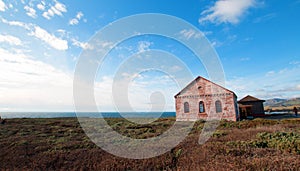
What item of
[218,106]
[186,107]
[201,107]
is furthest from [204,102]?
[186,107]

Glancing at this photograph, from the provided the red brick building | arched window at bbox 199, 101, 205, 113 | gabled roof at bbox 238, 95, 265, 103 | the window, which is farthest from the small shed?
arched window at bbox 199, 101, 205, 113

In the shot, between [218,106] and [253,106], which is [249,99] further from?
[218,106]

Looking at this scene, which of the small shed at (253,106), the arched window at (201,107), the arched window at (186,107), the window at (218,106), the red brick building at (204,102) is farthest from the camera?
the small shed at (253,106)

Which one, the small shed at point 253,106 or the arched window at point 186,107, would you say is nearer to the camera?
Answer: the arched window at point 186,107

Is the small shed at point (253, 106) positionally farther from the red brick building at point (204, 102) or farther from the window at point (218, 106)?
the window at point (218, 106)

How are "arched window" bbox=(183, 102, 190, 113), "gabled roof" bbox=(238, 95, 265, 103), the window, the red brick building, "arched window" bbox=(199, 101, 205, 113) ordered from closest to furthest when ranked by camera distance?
the red brick building < the window < "arched window" bbox=(199, 101, 205, 113) < "arched window" bbox=(183, 102, 190, 113) < "gabled roof" bbox=(238, 95, 265, 103)

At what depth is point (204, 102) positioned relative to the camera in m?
25.5

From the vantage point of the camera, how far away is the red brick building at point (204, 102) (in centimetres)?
2419

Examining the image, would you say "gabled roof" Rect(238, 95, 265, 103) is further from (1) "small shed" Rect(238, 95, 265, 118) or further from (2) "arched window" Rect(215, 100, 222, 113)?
(2) "arched window" Rect(215, 100, 222, 113)

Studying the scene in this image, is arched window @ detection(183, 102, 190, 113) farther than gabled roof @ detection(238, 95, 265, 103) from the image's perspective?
No

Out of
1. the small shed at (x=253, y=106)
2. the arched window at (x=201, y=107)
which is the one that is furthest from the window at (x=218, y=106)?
the small shed at (x=253, y=106)

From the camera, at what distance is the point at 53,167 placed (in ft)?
22.8

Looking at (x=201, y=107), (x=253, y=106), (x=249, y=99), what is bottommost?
(x=201, y=107)

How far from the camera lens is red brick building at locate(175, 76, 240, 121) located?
24188 millimetres
